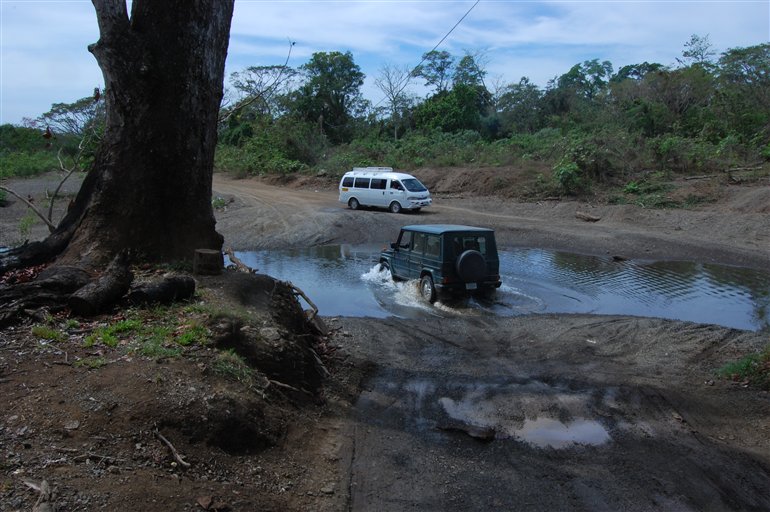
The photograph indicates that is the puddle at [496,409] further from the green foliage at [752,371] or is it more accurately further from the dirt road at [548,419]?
the green foliage at [752,371]

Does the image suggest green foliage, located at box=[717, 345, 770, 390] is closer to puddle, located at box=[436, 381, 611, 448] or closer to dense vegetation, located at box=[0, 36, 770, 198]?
puddle, located at box=[436, 381, 611, 448]

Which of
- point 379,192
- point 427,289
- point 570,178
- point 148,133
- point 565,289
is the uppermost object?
point 148,133

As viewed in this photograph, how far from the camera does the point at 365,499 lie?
5105mm

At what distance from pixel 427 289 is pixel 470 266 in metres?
1.28

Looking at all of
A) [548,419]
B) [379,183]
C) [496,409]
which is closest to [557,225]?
[379,183]

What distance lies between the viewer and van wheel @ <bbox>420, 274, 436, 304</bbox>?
1426cm

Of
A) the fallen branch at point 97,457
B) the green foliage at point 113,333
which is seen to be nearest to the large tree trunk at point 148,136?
the green foliage at point 113,333

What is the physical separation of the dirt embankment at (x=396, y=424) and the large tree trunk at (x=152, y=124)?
148cm

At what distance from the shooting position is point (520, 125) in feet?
171

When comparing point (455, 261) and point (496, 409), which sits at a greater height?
point (455, 261)

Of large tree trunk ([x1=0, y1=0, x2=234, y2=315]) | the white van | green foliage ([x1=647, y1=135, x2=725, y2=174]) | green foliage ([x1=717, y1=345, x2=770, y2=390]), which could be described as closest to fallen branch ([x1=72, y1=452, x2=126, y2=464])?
large tree trunk ([x1=0, y1=0, x2=234, y2=315])

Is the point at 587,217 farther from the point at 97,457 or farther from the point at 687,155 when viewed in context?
the point at 97,457

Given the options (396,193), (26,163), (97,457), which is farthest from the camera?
(26,163)

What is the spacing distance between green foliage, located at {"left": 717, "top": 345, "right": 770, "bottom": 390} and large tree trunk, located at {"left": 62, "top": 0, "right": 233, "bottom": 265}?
309 inches
